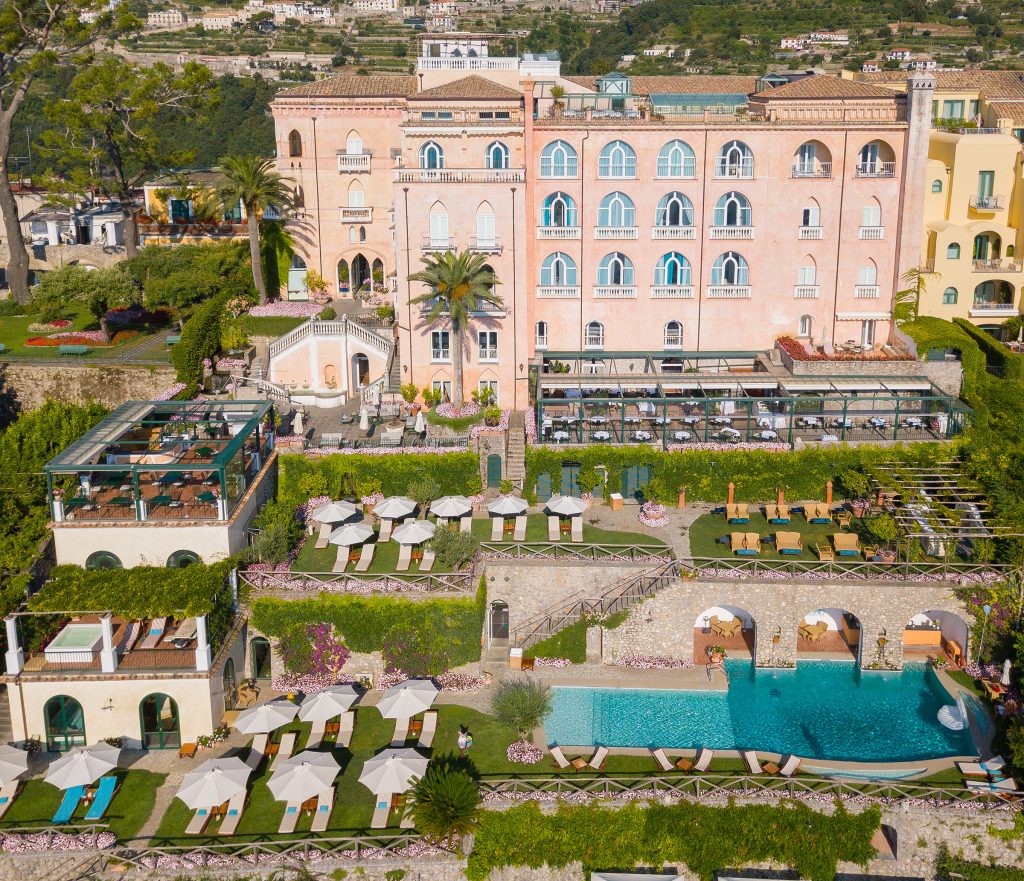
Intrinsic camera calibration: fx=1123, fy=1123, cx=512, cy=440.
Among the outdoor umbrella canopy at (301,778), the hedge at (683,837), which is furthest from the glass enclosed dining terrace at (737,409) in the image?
the outdoor umbrella canopy at (301,778)

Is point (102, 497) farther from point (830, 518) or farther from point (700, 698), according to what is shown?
point (830, 518)

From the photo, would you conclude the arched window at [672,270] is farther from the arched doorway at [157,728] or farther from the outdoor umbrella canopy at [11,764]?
the outdoor umbrella canopy at [11,764]

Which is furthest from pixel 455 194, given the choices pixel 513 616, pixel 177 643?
pixel 177 643

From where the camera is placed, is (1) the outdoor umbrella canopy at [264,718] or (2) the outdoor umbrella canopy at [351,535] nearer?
(1) the outdoor umbrella canopy at [264,718]

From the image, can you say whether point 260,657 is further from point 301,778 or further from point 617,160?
point 617,160

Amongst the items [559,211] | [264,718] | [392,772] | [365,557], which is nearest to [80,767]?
[264,718]

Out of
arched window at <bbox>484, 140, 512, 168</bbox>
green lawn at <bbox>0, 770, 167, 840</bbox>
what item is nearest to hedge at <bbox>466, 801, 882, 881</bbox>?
green lawn at <bbox>0, 770, 167, 840</bbox>

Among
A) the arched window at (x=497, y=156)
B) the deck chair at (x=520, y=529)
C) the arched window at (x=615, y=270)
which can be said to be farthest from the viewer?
the arched window at (x=615, y=270)
